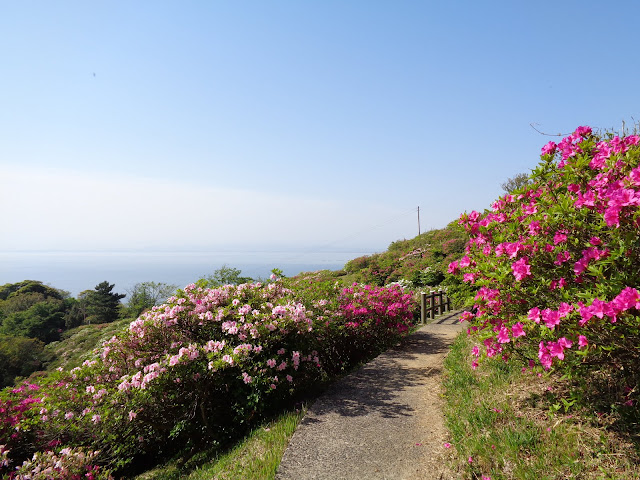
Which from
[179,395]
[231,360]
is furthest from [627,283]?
[179,395]

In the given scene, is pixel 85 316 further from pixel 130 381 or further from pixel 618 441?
pixel 618 441

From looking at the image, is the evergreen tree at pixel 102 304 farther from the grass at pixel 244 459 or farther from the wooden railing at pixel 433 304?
the grass at pixel 244 459

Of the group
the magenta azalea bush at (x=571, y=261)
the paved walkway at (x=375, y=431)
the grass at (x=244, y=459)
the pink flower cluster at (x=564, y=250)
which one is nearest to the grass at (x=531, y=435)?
the paved walkway at (x=375, y=431)

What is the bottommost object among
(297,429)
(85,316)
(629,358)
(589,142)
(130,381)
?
(85,316)

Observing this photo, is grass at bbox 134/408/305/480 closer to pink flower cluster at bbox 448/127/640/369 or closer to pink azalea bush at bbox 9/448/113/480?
pink azalea bush at bbox 9/448/113/480

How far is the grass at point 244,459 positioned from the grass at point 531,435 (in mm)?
1959

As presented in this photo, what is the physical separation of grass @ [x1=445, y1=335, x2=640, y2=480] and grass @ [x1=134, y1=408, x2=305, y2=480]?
196cm

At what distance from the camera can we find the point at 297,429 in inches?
175

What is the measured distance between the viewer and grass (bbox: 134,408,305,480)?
3.82 metres

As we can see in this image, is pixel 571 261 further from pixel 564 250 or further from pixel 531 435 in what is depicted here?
pixel 531 435

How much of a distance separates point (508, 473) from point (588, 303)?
1.65m

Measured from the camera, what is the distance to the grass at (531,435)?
2836mm

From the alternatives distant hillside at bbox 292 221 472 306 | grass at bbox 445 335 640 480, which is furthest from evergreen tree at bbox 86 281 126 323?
grass at bbox 445 335 640 480

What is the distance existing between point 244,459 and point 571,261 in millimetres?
4093
